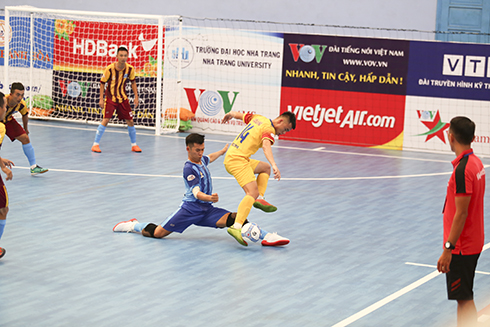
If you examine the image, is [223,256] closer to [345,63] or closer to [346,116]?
[346,116]

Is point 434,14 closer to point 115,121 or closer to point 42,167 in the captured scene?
point 115,121

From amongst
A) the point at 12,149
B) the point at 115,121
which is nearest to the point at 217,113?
the point at 115,121

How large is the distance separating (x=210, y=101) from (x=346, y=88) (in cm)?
370

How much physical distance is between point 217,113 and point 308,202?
26.3 ft

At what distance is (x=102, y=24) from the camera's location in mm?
19188

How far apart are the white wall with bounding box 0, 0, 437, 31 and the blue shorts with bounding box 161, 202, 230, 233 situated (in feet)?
49.8

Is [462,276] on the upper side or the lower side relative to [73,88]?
lower

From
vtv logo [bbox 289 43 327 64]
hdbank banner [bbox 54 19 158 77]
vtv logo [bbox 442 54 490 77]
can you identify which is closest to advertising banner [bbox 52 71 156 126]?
hdbank banner [bbox 54 19 158 77]

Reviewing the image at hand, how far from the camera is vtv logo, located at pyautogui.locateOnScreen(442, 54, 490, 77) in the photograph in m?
15.9

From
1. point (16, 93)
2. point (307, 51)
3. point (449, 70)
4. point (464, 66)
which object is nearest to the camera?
point (16, 93)

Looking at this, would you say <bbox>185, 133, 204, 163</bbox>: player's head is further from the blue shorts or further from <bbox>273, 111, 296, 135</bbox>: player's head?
<bbox>273, 111, 296, 135</bbox>: player's head

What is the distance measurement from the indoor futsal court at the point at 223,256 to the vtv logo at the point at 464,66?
376 cm

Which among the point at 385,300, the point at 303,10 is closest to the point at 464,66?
the point at 303,10

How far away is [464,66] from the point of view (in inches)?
631
